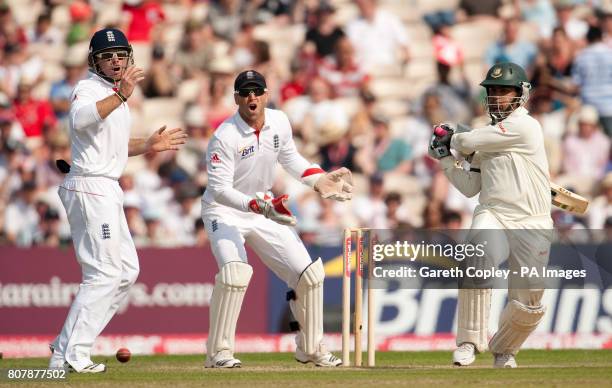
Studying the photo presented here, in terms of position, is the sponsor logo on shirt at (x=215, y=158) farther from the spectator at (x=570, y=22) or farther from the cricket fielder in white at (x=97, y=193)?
the spectator at (x=570, y=22)

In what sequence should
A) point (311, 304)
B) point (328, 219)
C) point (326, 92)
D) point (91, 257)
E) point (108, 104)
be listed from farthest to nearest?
point (326, 92) < point (328, 219) < point (311, 304) < point (91, 257) < point (108, 104)

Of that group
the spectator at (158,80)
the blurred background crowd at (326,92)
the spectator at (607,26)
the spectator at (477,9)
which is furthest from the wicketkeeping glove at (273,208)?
the spectator at (477,9)

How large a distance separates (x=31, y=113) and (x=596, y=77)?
6.21 metres

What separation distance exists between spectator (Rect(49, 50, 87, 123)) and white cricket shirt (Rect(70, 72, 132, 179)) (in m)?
7.53

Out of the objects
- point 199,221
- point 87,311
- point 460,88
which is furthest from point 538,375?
point 460,88

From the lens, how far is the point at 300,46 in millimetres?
16406

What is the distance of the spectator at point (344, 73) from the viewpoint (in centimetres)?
1584

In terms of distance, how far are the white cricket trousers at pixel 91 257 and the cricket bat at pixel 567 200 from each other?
8.91 ft

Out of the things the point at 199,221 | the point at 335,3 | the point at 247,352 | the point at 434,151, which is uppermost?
the point at 335,3

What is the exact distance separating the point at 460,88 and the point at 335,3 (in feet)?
7.54

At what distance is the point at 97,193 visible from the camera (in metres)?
8.75

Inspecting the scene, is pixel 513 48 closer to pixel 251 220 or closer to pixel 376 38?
pixel 376 38

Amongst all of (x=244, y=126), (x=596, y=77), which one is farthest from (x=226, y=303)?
(x=596, y=77)

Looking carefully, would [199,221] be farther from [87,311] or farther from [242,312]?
[87,311]
